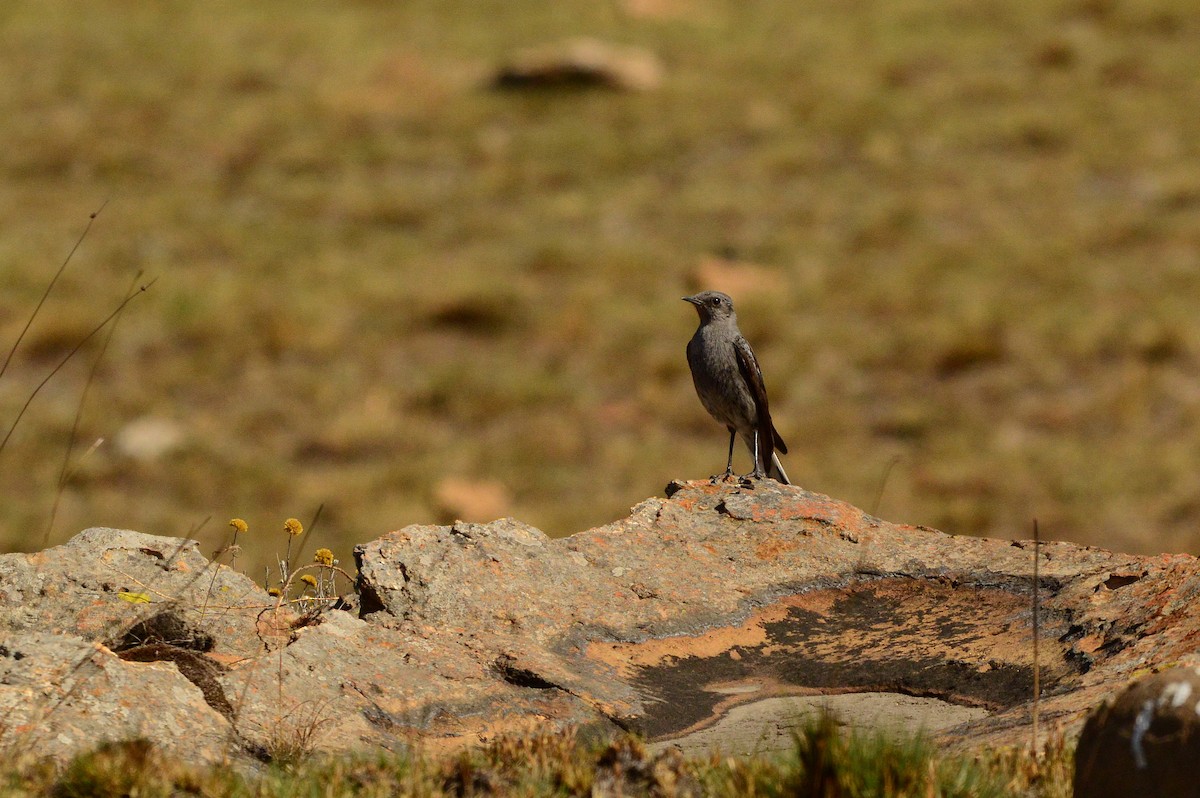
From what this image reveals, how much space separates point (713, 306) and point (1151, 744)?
5287mm

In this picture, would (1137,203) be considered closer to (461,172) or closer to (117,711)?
(461,172)

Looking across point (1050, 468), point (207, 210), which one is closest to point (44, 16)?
point (207, 210)

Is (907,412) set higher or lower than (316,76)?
lower

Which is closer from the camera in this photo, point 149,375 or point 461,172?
point 149,375

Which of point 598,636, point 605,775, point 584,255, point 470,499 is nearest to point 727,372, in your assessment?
point 598,636

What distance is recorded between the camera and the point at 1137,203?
22.1 meters

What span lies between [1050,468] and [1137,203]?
739cm

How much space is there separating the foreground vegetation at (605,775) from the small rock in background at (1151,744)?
328 mm

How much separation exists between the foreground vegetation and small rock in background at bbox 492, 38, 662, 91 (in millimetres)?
22855

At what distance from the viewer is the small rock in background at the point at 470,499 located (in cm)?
1598

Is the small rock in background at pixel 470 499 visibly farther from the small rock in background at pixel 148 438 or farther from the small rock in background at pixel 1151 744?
the small rock in background at pixel 1151 744

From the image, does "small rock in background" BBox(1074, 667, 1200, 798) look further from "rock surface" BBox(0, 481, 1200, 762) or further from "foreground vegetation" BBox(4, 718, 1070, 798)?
"rock surface" BBox(0, 481, 1200, 762)

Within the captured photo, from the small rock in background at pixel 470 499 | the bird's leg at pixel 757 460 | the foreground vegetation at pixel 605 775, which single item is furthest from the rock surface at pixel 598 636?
the small rock in background at pixel 470 499

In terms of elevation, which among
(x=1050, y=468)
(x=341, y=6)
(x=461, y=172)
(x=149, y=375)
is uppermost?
(x=341, y=6)
